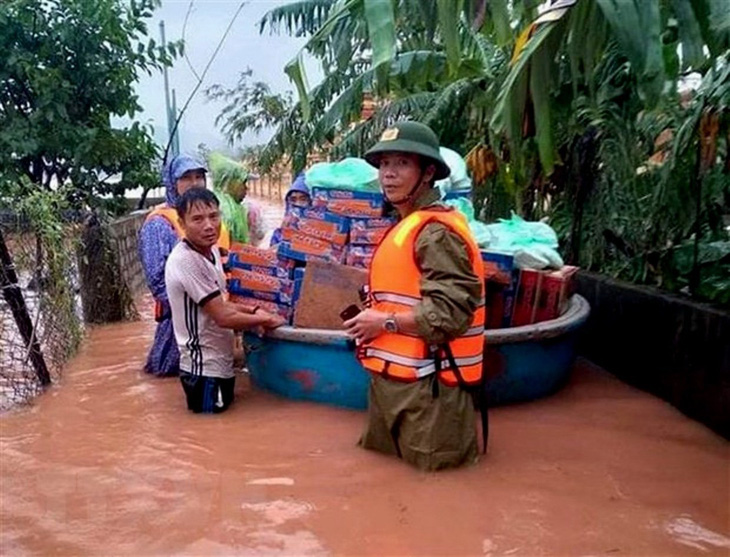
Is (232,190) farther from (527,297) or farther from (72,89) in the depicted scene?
(72,89)

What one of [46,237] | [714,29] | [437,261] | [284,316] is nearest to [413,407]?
[437,261]

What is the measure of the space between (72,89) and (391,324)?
6.04m

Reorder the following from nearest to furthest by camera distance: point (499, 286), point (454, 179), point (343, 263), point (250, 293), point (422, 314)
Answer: point (422, 314) < point (343, 263) < point (499, 286) < point (250, 293) < point (454, 179)

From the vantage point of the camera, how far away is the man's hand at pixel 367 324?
3.71 metres

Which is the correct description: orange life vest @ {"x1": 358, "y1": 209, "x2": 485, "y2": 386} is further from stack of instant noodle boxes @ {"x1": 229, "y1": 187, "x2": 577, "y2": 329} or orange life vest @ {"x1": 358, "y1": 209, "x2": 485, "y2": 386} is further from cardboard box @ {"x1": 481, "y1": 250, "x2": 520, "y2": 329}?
cardboard box @ {"x1": 481, "y1": 250, "x2": 520, "y2": 329}

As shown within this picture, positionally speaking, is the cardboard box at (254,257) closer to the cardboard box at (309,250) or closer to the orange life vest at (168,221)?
the cardboard box at (309,250)

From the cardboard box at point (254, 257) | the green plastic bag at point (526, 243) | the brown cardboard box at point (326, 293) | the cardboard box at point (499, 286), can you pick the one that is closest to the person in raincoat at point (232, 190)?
the cardboard box at point (254, 257)

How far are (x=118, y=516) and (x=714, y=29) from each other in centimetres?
294

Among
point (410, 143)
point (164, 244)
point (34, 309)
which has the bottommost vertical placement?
point (34, 309)

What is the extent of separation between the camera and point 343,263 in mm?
4910

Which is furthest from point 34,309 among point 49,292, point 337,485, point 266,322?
point 337,485

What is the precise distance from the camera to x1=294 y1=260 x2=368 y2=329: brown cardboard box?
15.6 feet

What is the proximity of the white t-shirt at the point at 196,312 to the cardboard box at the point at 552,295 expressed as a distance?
195 cm

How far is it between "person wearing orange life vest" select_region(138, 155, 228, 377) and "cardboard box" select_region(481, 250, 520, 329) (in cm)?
190
